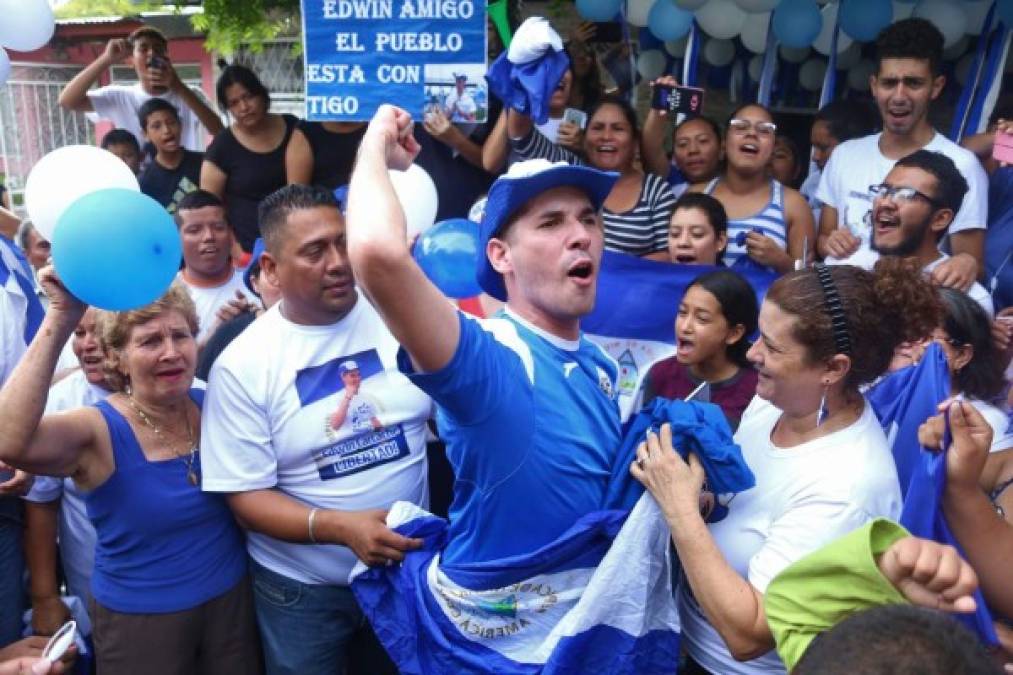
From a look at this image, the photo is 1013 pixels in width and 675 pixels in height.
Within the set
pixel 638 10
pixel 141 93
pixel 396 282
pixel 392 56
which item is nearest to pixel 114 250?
pixel 396 282

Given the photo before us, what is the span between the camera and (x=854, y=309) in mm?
1969

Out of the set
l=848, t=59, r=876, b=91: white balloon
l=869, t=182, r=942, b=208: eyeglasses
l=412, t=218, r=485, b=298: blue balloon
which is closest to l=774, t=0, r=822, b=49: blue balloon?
l=848, t=59, r=876, b=91: white balloon

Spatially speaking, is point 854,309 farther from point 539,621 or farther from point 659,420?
point 539,621

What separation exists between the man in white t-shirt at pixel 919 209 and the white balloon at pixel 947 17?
92.3 inches

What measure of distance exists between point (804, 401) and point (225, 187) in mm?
3883

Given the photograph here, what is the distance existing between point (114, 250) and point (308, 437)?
760 millimetres

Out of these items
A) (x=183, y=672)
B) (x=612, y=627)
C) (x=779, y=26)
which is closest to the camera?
(x=612, y=627)

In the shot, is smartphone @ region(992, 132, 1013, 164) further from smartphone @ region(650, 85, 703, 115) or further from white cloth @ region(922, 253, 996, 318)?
smartphone @ region(650, 85, 703, 115)

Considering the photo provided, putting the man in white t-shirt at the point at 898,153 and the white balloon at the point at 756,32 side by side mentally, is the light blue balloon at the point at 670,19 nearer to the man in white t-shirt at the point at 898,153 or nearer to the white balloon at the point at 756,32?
the white balloon at the point at 756,32

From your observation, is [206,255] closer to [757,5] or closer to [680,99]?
[680,99]

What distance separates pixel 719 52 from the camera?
671 centimetres

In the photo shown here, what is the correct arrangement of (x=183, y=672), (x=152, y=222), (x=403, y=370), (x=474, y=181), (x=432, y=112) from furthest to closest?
(x=474, y=181), (x=432, y=112), (x=183, y=672), (x=152, y=222), (x=403, y=370)

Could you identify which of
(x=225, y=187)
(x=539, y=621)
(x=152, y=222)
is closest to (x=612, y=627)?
(x=539, y=621)

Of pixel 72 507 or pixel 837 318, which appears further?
pixel 72 507
